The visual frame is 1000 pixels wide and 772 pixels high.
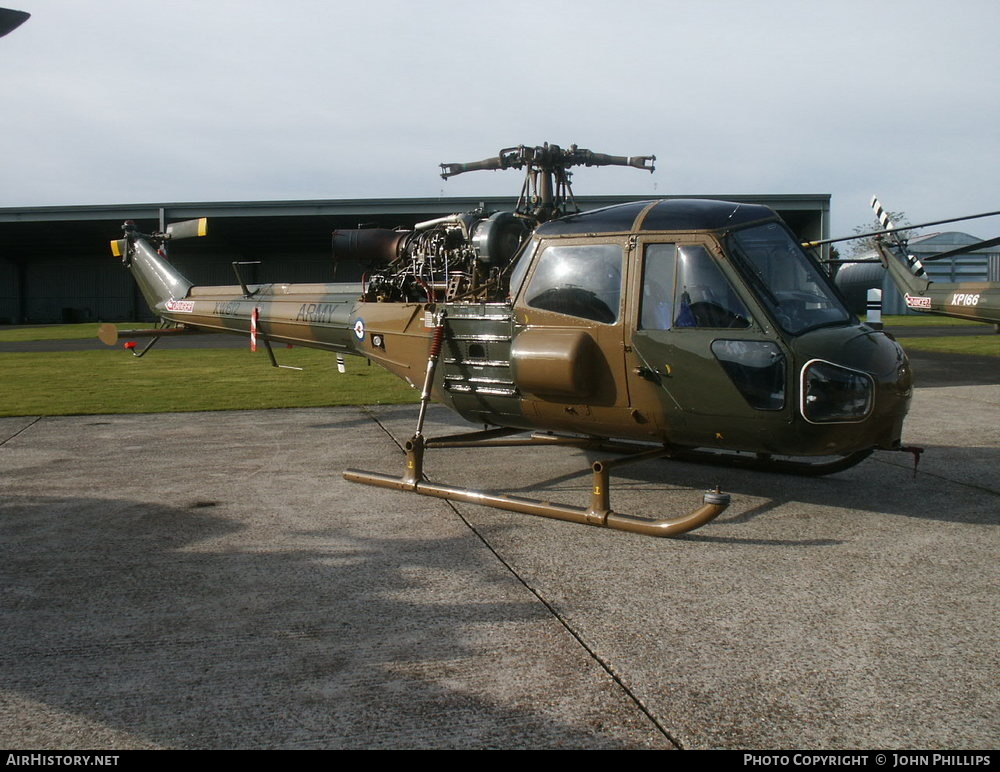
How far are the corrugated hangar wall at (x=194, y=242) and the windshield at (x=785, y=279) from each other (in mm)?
23865

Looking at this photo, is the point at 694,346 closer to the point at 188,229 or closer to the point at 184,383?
the point at 188,229

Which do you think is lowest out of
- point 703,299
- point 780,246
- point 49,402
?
point 49,402

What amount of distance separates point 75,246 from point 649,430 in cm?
5151

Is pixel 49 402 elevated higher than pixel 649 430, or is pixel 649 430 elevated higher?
pixel 649 430

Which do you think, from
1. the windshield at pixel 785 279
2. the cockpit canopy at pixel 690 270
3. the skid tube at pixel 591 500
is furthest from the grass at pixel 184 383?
the windshield at pixel 785 279

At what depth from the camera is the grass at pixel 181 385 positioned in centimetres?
1172

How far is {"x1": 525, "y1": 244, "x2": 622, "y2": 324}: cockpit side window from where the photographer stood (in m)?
6.00

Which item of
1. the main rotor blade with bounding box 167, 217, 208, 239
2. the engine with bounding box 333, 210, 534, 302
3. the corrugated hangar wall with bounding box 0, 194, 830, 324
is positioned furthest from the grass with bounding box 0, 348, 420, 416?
the corrugated hangar wall with bounding box 0, 194, 830, 324

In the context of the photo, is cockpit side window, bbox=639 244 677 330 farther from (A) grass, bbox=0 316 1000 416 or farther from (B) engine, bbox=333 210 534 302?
(A) grass, bbox=0 316 1000 416

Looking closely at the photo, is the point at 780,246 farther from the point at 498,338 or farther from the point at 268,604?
the point at 268,604

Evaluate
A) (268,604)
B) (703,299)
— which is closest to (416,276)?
(703,299)

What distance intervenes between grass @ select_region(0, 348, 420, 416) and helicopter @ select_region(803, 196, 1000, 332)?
8.47 meters

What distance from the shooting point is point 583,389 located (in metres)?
6.00

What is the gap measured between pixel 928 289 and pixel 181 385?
46.4 feet
